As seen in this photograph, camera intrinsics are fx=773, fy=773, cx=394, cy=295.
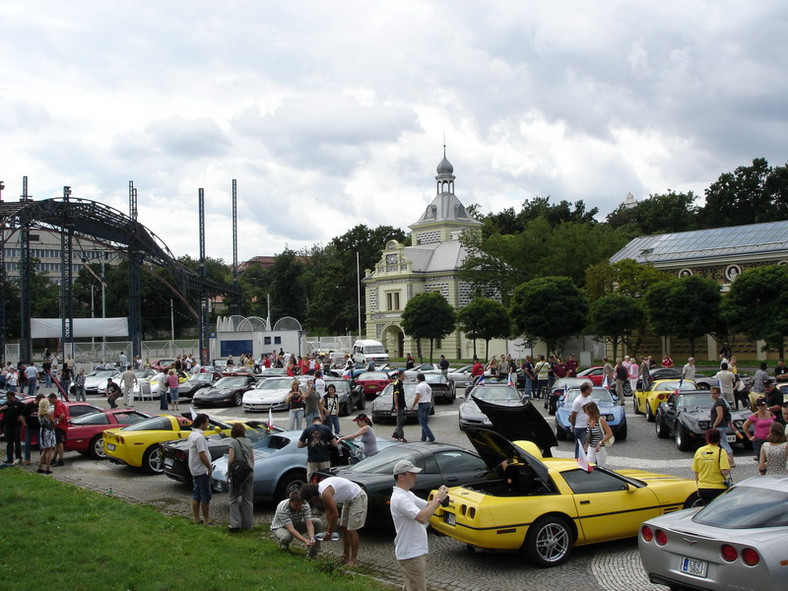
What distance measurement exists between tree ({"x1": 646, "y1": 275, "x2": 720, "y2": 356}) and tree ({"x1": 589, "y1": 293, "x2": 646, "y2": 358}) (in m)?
1.22

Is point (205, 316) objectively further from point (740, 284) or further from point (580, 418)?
point (580, 418)

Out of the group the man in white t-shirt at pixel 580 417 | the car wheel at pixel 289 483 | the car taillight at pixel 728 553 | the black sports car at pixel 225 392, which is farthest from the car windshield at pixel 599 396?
the black sports car at pixel 225 392

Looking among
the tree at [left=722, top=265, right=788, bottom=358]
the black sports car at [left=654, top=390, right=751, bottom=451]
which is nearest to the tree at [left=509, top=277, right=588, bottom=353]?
the tree at [left=722, top=265, right=788, bottom=358]

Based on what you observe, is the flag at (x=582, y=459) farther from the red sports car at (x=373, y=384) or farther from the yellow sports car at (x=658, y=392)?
the red sports car at (x=373, y=384)

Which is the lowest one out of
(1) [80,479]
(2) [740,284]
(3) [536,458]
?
(1) [80,479]

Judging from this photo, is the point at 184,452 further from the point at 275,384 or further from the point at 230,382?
the point at 230,382

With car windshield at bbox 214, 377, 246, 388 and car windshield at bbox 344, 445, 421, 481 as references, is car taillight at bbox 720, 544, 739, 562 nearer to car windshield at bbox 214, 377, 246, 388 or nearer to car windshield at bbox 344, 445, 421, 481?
car windshield at bbox 344, 445, 421, 481

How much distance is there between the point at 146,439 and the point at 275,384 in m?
13.1

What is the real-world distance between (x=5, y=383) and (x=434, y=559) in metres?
28.6

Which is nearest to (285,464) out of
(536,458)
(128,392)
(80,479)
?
(536,458)

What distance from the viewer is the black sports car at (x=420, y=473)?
34.3ft

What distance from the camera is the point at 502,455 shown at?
32.0 feet

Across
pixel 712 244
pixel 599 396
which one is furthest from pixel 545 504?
pixel 712 244

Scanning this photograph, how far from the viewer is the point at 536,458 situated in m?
9.50
